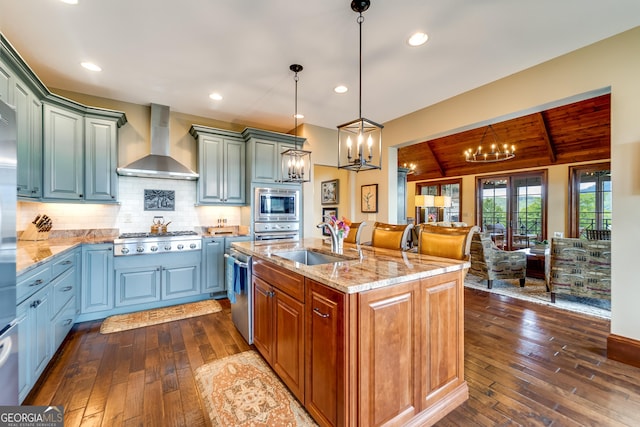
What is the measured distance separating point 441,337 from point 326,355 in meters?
0.81

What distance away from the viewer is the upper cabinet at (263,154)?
4258 mm

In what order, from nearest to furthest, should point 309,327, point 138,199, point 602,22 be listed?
point 309,327, point 602,22, point 138,199

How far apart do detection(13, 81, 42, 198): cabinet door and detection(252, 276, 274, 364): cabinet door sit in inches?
97.1

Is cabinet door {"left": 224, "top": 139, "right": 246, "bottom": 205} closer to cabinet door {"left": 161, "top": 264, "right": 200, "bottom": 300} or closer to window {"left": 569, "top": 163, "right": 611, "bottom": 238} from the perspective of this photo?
cabinet door {"left": 161, "top": 264, "right": 200, "bottom": 300}

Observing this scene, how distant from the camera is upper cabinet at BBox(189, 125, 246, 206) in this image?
4094mm

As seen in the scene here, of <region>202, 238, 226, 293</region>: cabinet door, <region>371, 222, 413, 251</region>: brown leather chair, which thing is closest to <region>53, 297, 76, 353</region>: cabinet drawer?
<region>202, 238, 226, 293</region>: cabinet door

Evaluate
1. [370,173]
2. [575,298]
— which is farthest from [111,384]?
[575,298]

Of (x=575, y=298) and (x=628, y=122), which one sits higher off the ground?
(x=628, y=122)

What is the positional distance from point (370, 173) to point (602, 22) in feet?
11.0

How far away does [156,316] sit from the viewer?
3.32 m

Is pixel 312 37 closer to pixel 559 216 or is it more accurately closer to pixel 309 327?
pixel 309 327

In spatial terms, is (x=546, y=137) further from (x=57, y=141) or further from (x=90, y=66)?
(x=57, y=141)

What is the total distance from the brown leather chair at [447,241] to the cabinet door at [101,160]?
3935 millimetres

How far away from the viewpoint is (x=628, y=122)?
2.30 meters
